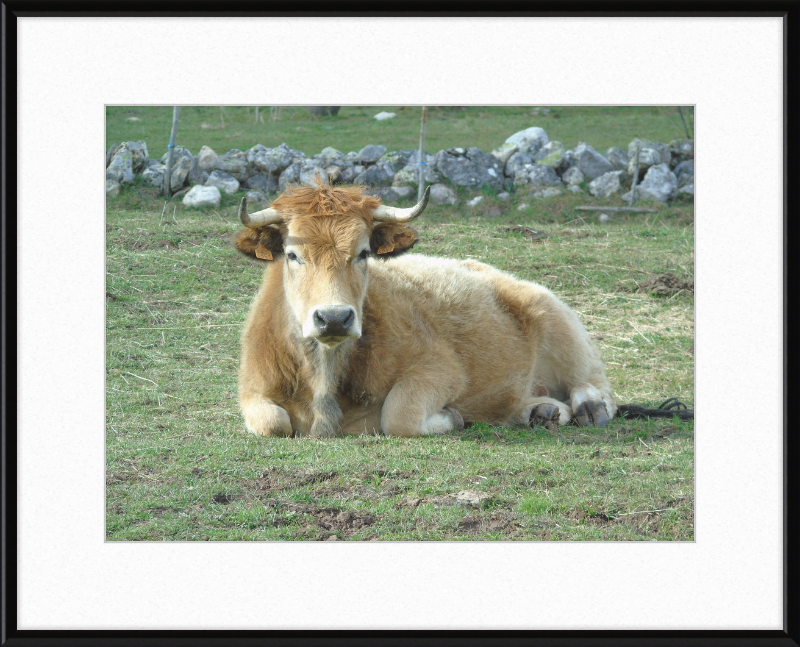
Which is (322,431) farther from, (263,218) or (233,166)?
(233,166)

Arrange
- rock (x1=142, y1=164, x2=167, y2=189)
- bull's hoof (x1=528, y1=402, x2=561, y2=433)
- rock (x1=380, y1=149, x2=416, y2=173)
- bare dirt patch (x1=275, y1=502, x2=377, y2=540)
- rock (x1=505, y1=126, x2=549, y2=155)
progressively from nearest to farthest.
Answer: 1. bare dirt patch (x1=275, y1=502, x2=377, y2=540)
2. bull's hoof (x1=528, y1=402, x2=561, y2=433)
3. rock (x1=142, y1=164, x2=167, y2=189)
4. rock (x1=505, y1=126, x2=549, y2=155)
5. rock (x1=380, y1=149, x2=416, y2=173)

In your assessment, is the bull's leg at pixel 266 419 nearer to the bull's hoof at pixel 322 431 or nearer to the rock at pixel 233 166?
the bull's hoof at pixel 322 431

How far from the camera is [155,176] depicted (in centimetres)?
1012

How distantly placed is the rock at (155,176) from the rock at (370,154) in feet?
11.0

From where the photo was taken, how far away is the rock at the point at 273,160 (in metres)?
11.9

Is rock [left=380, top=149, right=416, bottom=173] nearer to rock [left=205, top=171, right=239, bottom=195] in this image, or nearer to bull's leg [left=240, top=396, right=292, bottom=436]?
rock [left=205, top=171, right=239, bottom=195]

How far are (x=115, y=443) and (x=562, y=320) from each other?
4793mm

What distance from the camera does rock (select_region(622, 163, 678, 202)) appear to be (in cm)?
1065

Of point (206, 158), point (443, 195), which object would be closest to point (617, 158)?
point (443, 195)

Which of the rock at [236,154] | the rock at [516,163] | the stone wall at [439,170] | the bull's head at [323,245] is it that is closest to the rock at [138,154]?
the bull's head at [323,245]

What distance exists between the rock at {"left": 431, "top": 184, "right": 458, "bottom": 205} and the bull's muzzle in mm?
6831

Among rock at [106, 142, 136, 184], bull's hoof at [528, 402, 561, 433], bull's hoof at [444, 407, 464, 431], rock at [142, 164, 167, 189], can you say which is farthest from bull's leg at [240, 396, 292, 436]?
rock at [142, 164, 167, 189]

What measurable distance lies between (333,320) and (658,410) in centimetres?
334

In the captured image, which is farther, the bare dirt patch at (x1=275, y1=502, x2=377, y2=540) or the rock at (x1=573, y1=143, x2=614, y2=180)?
the rock at (x1=573, y1=143, x2=614, y2=180)
